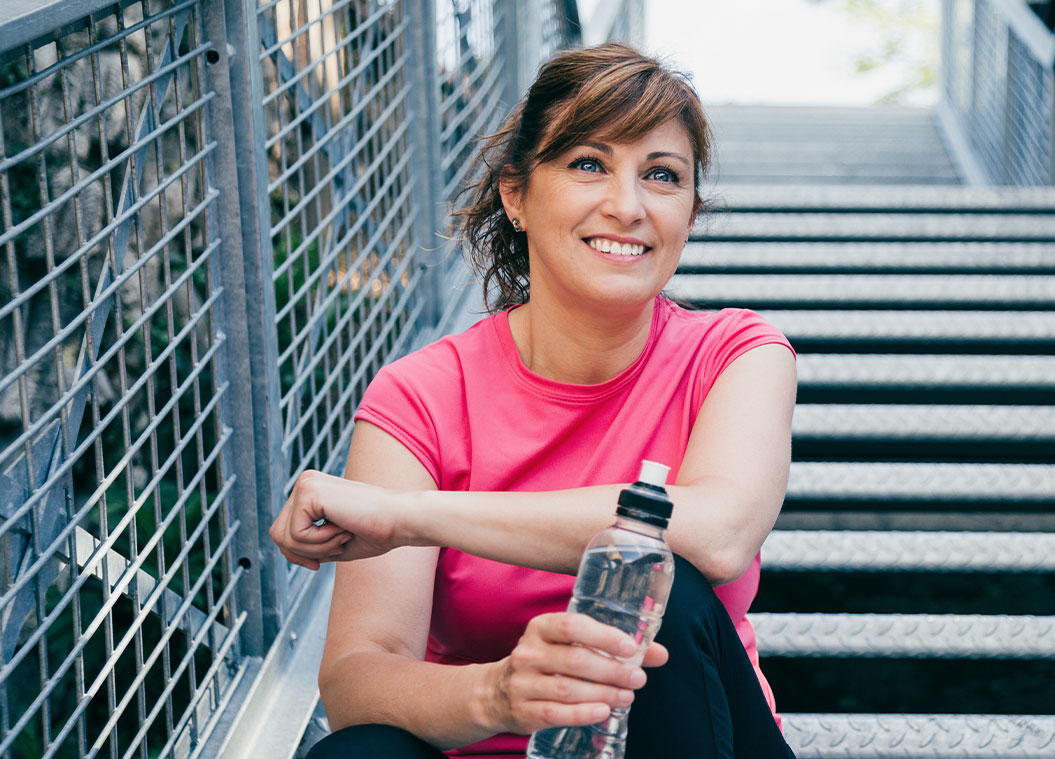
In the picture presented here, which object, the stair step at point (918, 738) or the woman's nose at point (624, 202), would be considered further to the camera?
the stair step at point (918, 738)

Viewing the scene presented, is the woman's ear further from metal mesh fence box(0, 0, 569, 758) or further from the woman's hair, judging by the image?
metal mesh fence box(0, 0, 569, 758)

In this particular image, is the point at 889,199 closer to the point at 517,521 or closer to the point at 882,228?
the point at 882,228

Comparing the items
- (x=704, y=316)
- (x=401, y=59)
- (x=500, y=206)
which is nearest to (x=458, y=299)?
(x=401, y=59)

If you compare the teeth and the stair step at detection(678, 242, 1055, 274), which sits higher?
the teeth

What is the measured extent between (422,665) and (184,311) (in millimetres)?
1781

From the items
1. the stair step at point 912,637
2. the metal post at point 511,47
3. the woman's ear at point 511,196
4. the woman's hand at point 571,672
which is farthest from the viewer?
the metal post at point 511,47

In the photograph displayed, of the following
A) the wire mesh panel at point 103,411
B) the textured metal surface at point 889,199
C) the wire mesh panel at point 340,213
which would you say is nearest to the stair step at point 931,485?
the wire mesh panel at point 340,213

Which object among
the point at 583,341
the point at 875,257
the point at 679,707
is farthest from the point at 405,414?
the point at 875,257

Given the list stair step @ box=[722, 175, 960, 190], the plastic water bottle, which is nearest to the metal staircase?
the plastic water bottle

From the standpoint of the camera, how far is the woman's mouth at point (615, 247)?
160 cm

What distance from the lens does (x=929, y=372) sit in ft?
9.29

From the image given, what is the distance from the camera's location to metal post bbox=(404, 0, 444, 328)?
279 centimetres

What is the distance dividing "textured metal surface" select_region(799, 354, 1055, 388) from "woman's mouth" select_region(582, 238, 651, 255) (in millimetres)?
1332

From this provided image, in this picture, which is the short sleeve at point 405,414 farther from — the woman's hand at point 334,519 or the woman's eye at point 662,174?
the woman's eye at point 662,174
